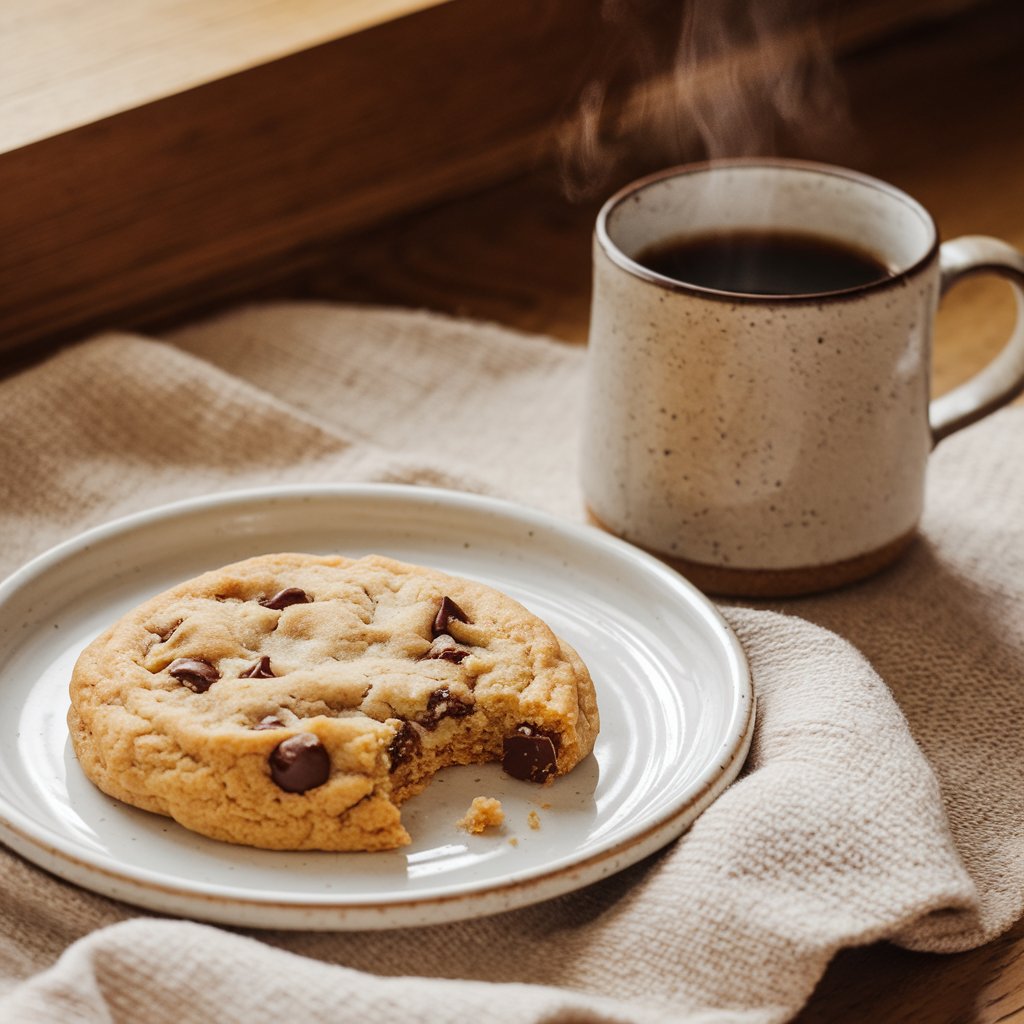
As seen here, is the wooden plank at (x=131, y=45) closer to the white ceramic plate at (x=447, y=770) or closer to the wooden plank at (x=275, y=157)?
the wooden plank at (x=275, y=157)

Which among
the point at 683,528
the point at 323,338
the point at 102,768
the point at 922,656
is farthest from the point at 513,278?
the point at 102,768

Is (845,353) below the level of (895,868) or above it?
above

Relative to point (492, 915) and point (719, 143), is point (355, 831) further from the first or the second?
point (719, 143)

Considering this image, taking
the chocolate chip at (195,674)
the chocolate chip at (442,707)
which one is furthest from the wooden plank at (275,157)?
Result: the chocolate chip at (442,707)

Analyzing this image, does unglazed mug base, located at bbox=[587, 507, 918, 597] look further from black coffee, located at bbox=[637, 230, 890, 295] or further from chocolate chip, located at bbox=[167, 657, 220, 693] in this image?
chocolate chip, located at bbox=[167, 657, 220, 693]

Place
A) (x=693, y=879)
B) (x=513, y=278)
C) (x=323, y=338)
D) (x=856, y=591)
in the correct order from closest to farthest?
(x=693, y=879), (x=856, y=591), (x=323, y=338), (x=513, y=278)
